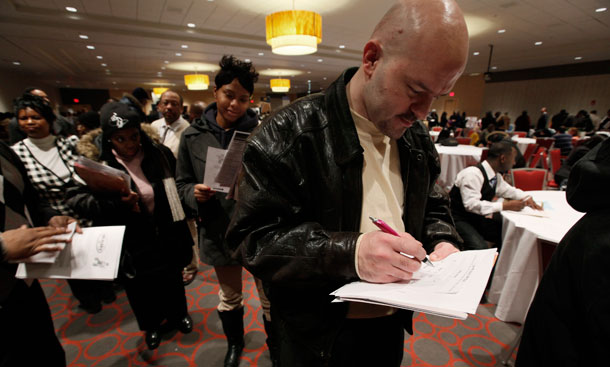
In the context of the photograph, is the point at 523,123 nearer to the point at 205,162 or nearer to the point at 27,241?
the point at 205,162

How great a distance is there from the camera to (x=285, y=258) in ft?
2.24

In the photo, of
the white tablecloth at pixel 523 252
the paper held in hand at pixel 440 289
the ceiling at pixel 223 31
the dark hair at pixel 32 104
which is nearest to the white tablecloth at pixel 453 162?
the white tablecloth at pixel 523 252

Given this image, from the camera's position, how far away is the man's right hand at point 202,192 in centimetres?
153

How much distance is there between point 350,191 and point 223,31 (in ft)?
27.7

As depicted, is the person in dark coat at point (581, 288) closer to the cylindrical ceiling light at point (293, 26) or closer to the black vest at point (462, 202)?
the black vest at point (462, 202)

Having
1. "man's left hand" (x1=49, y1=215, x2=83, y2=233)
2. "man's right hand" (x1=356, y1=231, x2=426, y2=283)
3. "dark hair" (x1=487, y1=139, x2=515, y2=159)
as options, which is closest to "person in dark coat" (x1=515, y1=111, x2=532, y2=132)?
"dark hair" (x1=487, y1=139, x2=515, y2=159)

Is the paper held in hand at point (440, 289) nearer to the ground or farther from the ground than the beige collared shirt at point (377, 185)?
nearer to the ground

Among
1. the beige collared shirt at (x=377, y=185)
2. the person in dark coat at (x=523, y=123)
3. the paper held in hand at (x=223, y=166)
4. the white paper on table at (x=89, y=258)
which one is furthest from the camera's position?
the person in dark coat at (x=523, y=123)

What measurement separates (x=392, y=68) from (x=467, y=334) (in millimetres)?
2339

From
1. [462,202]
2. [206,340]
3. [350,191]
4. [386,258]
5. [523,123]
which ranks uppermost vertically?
[523,123]

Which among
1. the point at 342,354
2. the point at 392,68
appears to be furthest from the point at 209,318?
the point at 392,68

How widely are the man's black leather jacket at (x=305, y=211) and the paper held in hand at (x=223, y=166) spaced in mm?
642

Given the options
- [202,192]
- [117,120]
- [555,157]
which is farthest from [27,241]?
[555,157]

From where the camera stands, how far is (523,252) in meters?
1.97
